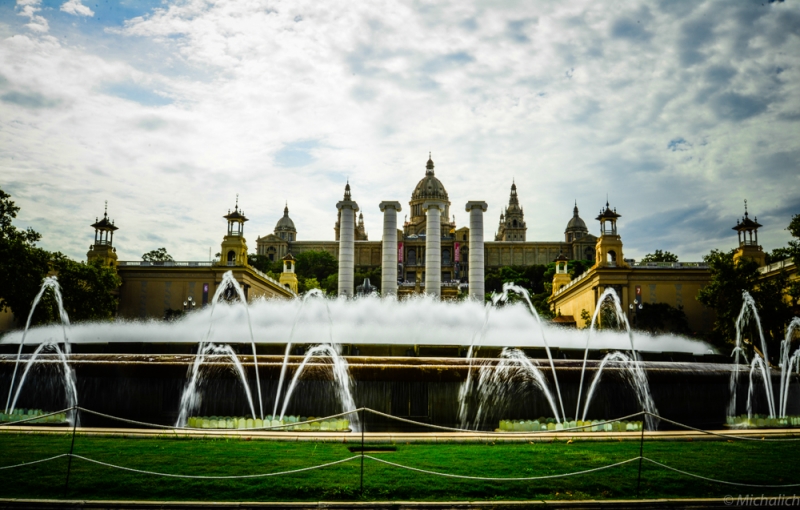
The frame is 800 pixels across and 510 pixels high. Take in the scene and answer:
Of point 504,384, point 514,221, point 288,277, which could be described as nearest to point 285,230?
point 514,221

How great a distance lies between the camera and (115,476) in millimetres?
8742

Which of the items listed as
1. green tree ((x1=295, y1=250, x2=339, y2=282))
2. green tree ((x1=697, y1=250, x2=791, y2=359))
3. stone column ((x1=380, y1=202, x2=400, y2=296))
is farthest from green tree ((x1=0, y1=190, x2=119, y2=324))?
green tree ((x1=295, y1=250, x2=339, y2=282))

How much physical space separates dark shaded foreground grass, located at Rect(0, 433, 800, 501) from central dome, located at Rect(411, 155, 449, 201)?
147 meters

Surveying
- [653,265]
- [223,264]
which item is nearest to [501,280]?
[653,265]

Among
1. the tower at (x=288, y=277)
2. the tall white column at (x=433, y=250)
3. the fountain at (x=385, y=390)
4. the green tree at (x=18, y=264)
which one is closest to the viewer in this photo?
the fountain at (x=385, y=390)

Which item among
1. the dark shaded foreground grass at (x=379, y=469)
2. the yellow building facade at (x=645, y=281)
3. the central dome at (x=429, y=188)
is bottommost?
the dark shaded foreground grass at (x=379, y=469)

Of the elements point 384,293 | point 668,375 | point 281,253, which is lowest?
point 668,375

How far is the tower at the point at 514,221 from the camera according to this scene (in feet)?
588

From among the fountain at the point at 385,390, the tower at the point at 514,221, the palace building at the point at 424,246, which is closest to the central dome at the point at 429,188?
the palace building at the point at 424,246

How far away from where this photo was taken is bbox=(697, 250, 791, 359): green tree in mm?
40750

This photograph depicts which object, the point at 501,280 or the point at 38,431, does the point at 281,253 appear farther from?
the point at 38,431

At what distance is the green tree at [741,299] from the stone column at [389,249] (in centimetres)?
2333

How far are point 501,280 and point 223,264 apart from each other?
229ft

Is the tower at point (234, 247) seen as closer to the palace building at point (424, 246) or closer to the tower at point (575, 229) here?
the palace building at point (424, 246)
